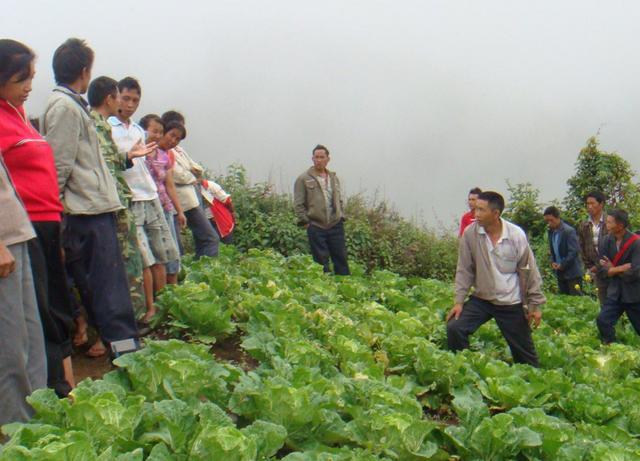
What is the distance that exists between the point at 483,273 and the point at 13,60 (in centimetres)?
420

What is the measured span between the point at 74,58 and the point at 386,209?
13.1 m

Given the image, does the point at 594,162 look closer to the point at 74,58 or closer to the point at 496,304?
the point at 496,304

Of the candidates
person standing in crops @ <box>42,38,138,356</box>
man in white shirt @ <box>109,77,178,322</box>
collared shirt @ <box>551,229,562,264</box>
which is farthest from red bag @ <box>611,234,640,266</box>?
person standing in crops @ <box>42,38,138,356</box>

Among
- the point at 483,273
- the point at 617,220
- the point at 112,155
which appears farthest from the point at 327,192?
the point at 112,155

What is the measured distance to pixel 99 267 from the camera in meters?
4.68

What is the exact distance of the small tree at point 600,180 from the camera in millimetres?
19656

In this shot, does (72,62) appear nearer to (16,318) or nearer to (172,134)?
(16,318)

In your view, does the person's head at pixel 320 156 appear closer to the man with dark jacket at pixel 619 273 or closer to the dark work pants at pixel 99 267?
the man with dark jacket at pixel 619 273

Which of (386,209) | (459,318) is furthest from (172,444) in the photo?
(386,209)

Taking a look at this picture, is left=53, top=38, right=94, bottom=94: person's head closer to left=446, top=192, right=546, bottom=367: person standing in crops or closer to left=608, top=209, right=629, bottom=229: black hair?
left=446, top=192, right=546, bottom=367: person standing in crops

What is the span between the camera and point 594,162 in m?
20.0

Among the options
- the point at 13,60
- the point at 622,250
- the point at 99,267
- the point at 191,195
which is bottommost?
the point at 622,250

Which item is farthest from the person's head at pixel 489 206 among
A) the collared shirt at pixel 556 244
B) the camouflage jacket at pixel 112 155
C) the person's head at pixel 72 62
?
the collared shirt at pixel 556 244

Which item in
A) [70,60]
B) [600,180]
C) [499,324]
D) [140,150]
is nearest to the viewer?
[70,60]
